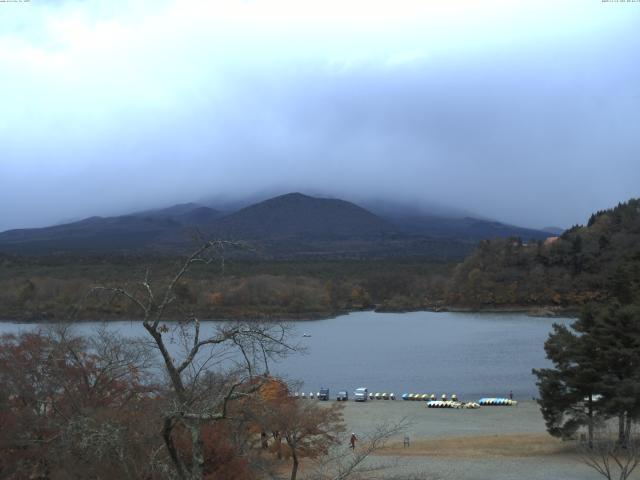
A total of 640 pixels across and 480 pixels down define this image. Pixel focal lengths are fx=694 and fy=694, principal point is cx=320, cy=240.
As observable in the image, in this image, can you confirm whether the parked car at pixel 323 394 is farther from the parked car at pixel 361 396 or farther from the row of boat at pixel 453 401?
the row of boat at pixel 453 401

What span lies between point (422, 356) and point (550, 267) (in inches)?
1939

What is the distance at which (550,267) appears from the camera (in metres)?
93.8

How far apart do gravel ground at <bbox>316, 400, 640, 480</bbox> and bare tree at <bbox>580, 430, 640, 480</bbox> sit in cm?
40

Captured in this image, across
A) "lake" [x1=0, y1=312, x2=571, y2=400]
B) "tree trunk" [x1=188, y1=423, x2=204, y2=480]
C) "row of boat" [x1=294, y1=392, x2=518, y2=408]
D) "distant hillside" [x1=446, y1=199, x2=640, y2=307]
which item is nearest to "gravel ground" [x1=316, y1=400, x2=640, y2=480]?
"row of boat" [x1=294, y1=392, x2=518, y2=408]

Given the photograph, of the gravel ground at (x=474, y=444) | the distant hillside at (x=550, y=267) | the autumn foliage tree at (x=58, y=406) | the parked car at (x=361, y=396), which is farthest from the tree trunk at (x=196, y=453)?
the distant hillside at (x=550, y=267)

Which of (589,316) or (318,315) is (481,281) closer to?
(318,315)

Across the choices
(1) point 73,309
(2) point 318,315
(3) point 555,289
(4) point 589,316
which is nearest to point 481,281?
(3) point 555,289

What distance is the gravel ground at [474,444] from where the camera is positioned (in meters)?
17.6

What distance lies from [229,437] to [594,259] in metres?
89.0

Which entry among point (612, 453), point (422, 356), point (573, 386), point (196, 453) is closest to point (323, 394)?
point (422, 356)

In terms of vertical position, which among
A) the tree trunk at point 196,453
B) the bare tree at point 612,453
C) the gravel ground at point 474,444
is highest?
the tree trunk at point 196,453

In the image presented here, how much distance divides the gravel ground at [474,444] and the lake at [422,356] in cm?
483

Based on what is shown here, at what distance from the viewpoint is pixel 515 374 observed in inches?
1628

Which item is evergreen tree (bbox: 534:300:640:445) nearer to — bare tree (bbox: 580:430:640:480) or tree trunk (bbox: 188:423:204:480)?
bare tree (bbox: 580:430:640:480)
